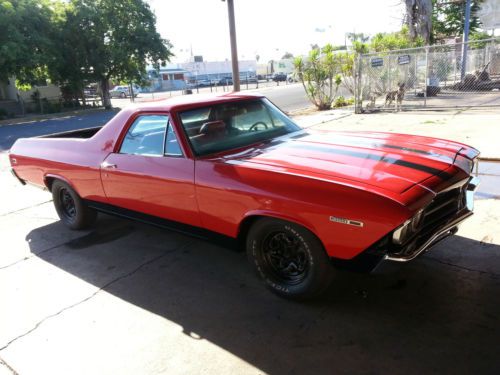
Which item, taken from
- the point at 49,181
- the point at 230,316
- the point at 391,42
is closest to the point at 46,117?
the point at 391,42

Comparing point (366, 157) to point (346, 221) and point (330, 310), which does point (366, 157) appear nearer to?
point (346, 221)

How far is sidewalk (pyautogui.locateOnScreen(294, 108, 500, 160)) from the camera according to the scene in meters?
8.20

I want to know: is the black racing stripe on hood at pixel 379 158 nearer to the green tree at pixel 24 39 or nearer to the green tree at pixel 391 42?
the green tree at pixel 391 42

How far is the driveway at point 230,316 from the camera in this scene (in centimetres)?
266

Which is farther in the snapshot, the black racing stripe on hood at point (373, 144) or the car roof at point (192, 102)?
the car roof at point (192, 102)

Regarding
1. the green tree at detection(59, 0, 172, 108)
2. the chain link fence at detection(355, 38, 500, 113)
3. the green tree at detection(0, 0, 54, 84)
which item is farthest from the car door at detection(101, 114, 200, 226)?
the green tree at detection(59, 0, 172, 108)

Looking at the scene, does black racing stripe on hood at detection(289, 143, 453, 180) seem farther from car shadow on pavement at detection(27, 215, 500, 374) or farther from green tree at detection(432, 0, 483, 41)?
green tree at detection(432, 0, 483, 41)

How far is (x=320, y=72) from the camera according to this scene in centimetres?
1659

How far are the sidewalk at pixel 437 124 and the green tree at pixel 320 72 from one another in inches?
79.4

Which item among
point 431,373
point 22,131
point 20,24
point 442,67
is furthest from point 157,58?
point 431,373

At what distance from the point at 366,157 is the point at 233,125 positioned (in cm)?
137

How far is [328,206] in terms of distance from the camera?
277 cm

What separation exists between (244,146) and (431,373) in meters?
2.32

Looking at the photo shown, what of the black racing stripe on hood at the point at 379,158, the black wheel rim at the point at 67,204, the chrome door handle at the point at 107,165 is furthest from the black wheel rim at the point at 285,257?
the black wheel rim at the point at 67,204
